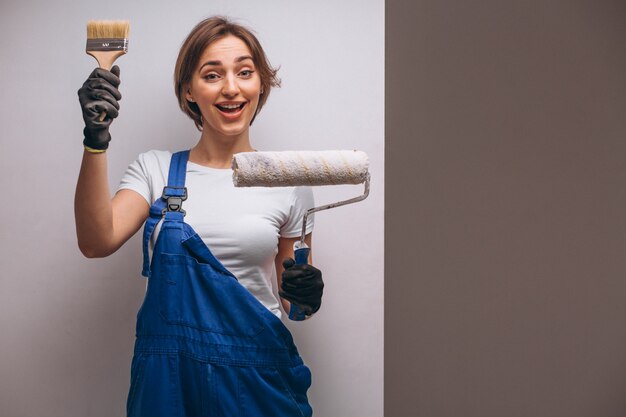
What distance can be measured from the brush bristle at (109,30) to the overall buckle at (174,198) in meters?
0.29

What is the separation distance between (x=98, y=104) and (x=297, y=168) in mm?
347

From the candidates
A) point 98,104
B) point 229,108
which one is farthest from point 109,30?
point 229,108

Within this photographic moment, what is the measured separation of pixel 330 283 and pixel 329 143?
0.34 m

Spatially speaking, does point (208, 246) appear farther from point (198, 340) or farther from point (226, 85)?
point (226, 85)

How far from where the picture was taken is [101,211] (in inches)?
43.0

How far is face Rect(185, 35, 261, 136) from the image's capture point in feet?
4.02

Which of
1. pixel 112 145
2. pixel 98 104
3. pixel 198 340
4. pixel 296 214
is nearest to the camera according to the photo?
pixel 98 104

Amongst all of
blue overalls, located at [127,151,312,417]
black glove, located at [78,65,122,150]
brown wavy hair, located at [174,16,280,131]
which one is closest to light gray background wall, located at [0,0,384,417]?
brown wavy hair, located at [174,16,280,131]
